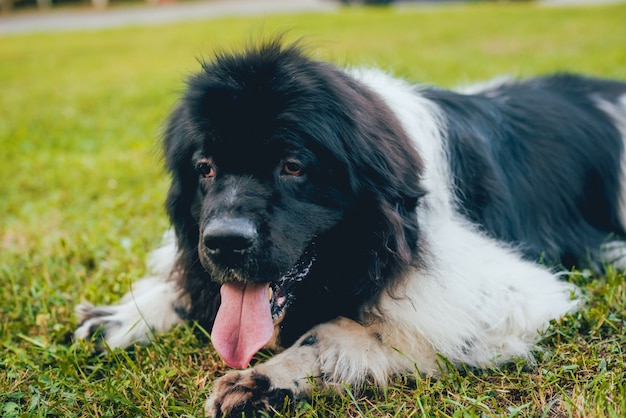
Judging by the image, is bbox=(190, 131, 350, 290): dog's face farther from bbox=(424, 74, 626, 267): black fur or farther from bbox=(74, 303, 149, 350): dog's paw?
bbox=(424, 74, 626, 267): black fur

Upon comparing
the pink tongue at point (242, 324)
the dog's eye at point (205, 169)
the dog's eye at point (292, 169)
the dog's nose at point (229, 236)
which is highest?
the dog's eye at point (292, 169)

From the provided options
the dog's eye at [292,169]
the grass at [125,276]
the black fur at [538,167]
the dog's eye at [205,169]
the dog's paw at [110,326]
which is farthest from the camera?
the black fur at [538,167]

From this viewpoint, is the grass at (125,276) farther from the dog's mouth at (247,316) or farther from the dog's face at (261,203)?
the dog's face at (261,203)

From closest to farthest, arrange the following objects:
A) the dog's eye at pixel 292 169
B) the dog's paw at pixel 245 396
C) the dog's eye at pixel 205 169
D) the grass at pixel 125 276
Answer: the dog's paw at pixel 245 396, the grass at pixel 125 276, the dog's eye at pixel 292 169, the dog's eye at pixel 205 169

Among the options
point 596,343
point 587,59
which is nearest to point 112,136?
point 596,343

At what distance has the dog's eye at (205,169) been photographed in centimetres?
284

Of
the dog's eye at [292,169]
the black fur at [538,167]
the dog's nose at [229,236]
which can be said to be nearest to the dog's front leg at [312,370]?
the dog's nose at [229,236]

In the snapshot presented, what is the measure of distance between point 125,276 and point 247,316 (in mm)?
1402

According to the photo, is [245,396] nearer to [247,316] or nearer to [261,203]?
[247,316]

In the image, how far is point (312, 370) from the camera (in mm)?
2602

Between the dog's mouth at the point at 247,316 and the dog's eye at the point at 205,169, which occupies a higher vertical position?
the dog's eye at the point at 205,169

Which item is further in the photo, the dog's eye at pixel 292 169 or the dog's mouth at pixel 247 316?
the dog's eye at pixel 292 169

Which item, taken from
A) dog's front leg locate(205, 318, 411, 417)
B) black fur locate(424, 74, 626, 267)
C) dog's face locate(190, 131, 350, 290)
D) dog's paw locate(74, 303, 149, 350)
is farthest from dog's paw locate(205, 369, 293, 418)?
black fur locate(424, 74, 626, 267)

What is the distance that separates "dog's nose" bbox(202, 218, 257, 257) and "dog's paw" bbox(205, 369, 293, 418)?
493 mm
